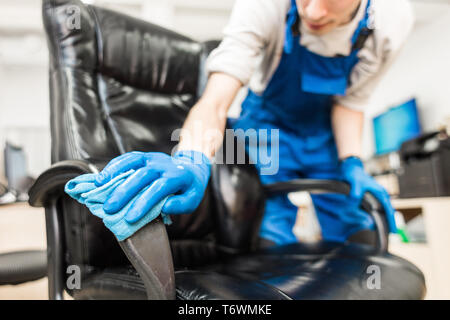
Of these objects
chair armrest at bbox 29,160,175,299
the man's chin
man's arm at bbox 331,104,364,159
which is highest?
the man's chin

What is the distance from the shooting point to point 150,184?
1.37 feet

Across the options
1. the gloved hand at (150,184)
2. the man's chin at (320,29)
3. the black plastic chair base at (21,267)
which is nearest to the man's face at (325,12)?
the man's chin at (320,29)

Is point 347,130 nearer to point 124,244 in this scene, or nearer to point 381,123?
point 124,244

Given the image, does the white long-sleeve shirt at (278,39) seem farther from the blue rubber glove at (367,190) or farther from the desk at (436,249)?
the desk at (436,249)

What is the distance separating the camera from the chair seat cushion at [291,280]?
441 mm

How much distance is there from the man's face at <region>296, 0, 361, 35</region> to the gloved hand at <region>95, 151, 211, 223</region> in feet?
1.48

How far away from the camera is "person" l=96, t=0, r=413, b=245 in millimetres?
649

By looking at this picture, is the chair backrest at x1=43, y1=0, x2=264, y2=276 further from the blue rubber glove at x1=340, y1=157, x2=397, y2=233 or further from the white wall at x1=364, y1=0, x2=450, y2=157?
the white wall at x1=364, y1=0, x2=450, y2=157

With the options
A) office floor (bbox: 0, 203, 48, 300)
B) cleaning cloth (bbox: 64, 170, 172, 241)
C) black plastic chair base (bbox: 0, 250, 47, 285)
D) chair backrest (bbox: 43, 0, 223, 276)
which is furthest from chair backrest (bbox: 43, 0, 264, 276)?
office floor (bbox: 0, 203, 48, 300)

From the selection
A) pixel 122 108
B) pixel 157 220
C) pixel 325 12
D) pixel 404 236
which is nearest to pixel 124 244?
pixel 157 220

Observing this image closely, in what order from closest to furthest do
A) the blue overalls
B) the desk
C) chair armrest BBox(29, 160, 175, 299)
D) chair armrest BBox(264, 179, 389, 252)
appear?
1. chair armrest BBox(29, 160, 175, 299)
2. chair armrest BBox(264, 179, 389, 252)
3. the blue overalls
4. the desk

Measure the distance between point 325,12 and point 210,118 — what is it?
332 mm

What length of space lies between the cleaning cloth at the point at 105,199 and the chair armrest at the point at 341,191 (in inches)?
18.9

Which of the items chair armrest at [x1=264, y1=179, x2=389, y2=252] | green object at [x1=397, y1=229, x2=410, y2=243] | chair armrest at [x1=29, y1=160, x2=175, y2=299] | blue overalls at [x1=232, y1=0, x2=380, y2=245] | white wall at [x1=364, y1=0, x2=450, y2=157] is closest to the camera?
chair armrest at [x1=29, y1=160, x2=175, y2=299]
